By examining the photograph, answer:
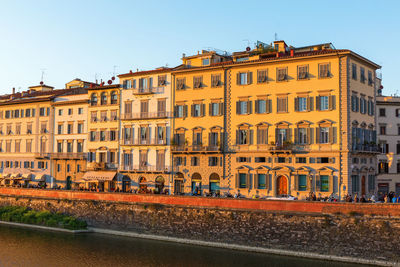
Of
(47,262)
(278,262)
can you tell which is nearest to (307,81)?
(278,262)

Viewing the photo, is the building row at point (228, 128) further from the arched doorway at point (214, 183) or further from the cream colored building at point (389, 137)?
the cream colored building at point (389, 137)

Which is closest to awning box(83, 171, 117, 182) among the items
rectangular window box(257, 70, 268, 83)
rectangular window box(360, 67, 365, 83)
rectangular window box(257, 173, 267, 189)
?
rectangular window box(257, 173, 267, 189)

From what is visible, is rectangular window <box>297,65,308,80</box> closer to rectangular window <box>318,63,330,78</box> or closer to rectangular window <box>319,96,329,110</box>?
rectangular window <box>318,63,330,78</box>

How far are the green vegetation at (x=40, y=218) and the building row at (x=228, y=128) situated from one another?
355 inches

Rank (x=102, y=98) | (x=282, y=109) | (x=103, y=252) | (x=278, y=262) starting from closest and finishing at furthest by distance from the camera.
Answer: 1. (x=278, y=262)
2. (x=103, y=252)
3. (x=282, y=109)
4. (x=102, y=98)

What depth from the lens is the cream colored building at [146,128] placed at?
5403 cm

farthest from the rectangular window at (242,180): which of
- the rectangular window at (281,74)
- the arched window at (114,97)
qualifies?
the arched window at (114,97)

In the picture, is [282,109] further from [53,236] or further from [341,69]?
[53,236]

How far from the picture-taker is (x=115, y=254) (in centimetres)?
3672

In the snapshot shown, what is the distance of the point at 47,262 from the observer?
114 ft

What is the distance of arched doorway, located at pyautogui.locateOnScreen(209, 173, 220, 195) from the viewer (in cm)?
5020

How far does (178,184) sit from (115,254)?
17.3 metres

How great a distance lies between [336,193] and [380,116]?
56.1 ft

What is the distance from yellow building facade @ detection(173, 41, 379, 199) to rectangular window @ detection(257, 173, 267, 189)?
0.10 meters
